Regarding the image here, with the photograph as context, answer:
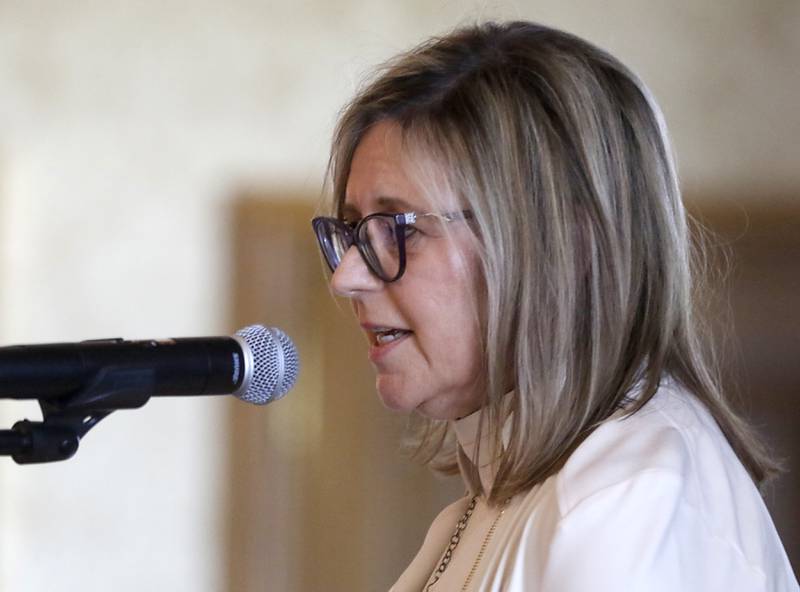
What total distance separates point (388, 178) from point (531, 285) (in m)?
0.23

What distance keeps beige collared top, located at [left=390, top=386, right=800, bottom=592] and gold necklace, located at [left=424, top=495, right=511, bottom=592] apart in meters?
0.01

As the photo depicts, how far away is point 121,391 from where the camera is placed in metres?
1.11

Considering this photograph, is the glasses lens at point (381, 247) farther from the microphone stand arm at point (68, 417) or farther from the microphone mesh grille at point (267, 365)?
the microphone stand arm at point (68, 417)

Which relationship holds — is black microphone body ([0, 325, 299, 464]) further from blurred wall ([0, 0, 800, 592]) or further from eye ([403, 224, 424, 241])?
blurred wall ([0, 0, 800, 592])

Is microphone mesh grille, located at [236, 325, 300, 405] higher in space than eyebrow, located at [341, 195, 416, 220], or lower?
lower

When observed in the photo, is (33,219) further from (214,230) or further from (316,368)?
(316,368)

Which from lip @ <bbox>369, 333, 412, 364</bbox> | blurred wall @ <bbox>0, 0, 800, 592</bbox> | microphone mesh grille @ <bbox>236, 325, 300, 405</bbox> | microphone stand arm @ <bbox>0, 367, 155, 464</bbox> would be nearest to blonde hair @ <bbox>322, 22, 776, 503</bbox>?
lip @ <bbox>369, 333, 412, 364</bbox>

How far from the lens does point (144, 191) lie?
2721 mm

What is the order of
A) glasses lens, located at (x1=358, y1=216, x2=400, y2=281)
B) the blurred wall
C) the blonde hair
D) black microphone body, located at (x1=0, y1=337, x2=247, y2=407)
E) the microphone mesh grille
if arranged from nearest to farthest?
black microphone body, located at (x1=0, y1=337, x2=247, y2=407) → the microphone mesh grille → the blonde hair → glasses lens, located at (x1=358, y1=216, x2=400, y2=281) → the blurred wall

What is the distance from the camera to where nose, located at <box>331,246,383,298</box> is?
145cm

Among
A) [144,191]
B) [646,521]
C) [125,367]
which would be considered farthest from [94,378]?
[144,191]

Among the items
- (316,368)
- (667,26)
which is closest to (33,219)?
(316,368)

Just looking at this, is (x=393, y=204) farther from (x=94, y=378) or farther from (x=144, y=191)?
(x=144, y=191)

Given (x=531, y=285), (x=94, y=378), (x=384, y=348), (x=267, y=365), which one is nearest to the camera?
(x=94, y=378)
